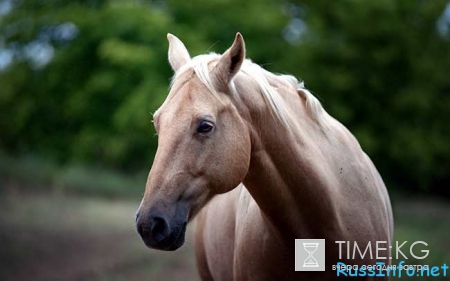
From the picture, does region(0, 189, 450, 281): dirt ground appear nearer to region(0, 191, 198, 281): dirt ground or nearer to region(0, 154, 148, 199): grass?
region(0, 191, 198, 281): dirt ground

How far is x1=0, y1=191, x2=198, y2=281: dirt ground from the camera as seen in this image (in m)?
9.68

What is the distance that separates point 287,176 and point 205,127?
60cm

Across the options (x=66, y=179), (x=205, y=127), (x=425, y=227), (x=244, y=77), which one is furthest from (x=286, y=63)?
(x=205, y=127)

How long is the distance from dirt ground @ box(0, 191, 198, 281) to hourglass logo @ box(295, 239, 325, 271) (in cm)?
633

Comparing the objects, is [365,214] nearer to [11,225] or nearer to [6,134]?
[11,225]

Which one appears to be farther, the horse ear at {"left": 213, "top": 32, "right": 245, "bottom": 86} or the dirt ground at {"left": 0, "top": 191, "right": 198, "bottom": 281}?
the dirt ground at {"left": 0, "top": 191, "right": 198, "bottom": 281}

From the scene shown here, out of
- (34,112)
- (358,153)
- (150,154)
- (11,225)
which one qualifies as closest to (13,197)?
(11,225)

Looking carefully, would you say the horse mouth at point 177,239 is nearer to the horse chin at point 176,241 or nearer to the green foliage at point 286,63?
the horse chin at point 176,241

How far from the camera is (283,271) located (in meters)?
3.53

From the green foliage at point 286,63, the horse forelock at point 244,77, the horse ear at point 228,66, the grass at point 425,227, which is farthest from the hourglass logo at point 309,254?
the green foliage at point 286,63

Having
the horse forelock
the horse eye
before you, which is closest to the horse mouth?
the horse eye

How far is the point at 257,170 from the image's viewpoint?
10.8 feet

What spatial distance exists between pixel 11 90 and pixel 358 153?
56.8 ft

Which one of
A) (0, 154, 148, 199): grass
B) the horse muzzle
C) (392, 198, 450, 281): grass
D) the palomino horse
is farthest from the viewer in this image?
(0, 154, 148, 199): grass
